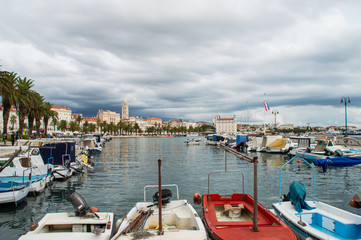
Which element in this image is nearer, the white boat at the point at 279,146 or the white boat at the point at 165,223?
the white boat at the point at 165,223

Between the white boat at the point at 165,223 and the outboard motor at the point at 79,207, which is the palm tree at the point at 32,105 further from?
the white boat at the point at 165,223

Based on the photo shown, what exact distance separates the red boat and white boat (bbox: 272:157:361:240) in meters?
0.95

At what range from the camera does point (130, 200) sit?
63.1 feet

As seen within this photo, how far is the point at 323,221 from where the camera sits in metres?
11.1

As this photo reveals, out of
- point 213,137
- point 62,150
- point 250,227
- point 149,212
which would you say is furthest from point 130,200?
point 213,137

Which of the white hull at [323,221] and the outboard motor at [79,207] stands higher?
the outboard motor at [79,207]

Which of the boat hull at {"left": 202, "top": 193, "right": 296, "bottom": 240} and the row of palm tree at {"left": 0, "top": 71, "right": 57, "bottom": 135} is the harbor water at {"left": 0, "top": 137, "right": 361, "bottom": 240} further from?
the row of palm tree at {"left": 0, "top": 71, "right": 57, "bottom": 135}

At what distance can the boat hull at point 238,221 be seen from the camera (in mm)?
9219

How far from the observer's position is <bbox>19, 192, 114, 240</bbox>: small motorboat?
29.8ft

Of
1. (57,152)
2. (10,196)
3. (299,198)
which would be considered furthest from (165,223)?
(57,152)

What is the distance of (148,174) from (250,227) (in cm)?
2273

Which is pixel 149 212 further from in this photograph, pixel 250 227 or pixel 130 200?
pixel 130 200

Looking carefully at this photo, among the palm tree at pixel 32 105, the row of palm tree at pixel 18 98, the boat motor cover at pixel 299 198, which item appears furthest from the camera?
the palm tree at pixel 32 105

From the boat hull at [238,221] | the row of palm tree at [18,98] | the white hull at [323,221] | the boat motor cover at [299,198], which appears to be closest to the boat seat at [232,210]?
the boat hull at [238,221]
